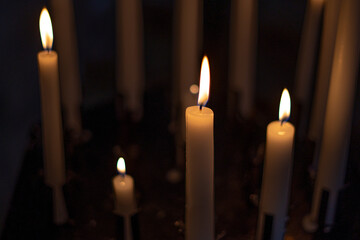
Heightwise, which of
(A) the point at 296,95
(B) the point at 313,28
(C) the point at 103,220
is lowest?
(C) the point at 103,220

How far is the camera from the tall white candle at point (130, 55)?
36.2 inches

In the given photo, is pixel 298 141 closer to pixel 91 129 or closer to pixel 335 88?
pixel 335 88

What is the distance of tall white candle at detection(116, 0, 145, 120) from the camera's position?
36.2 inches

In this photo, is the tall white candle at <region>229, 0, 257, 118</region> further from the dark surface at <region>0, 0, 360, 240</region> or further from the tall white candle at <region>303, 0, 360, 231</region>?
the tall white candle at <region>303, 0, 360, 231</region>

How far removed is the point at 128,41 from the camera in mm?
927

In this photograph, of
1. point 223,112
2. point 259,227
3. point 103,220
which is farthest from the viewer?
point 223,112

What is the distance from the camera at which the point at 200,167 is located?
531 millimetres

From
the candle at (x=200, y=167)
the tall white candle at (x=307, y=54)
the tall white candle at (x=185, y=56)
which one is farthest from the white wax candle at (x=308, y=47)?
the candle at (x=200, y=167)

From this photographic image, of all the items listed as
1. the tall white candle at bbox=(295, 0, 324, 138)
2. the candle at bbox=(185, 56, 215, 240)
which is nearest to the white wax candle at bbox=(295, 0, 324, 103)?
the tall white candle at bbox=(295, 0, 324, 138)

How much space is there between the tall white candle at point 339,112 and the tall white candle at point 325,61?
0.29 ft

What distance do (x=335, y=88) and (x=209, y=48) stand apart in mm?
643

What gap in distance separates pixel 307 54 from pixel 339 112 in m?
0.21

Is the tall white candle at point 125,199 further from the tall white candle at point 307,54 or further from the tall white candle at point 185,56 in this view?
the tall white candle at point 307,54

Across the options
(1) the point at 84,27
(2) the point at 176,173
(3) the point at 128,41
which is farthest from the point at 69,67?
(1) the point at 84,27
